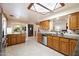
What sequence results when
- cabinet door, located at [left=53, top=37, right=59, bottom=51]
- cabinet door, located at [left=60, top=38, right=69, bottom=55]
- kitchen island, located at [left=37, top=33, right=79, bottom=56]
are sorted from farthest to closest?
1. cabinet door, located at [left=53, top=37, right=59, bottom=51]
2. cabinet door, located at [left=60, top=38, right=69, bottom=55]
3. kitchen island, located at [left=37, top=33, right=79, bottom=56]

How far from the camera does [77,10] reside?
330 cm

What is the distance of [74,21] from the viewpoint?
3510 mm

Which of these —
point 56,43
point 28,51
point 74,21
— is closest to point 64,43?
point 56,43

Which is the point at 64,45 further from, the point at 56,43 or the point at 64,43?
the point at 56,43

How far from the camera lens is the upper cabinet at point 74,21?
3.39 metres

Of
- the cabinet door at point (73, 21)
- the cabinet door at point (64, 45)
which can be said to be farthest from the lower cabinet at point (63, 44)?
the cabinet door at point (73, 21)

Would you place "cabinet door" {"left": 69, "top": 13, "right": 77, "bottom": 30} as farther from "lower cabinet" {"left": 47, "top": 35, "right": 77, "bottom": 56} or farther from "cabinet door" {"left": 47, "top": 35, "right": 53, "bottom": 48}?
"cabinet door" {"left": 47, "top": 35, "right": 53, "bottom": 48}

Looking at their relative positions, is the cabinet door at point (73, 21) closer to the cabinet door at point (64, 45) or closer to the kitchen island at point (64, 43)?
the kitchen island at point (64, 43)

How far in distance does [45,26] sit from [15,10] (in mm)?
2340

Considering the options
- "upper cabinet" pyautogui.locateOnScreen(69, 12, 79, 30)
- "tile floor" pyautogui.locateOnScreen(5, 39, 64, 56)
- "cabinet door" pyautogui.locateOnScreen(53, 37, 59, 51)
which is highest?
"upper cabinet" pyautogui.locateOnScreen(69, 12, 79, 30)

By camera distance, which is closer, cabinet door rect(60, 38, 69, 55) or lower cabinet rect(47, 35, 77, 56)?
lower cabinet rect(47, 35, 77, 56)

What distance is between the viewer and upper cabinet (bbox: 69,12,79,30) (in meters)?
3.39

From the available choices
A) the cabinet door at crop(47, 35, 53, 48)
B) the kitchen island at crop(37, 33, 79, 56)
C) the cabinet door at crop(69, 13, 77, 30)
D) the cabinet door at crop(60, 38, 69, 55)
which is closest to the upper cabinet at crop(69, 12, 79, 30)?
the cabinet door at crop(69, 13, 77, 30)

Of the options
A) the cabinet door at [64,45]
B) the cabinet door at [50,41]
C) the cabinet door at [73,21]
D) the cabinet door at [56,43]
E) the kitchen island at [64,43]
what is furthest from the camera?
the cabinet door at [50,41]
